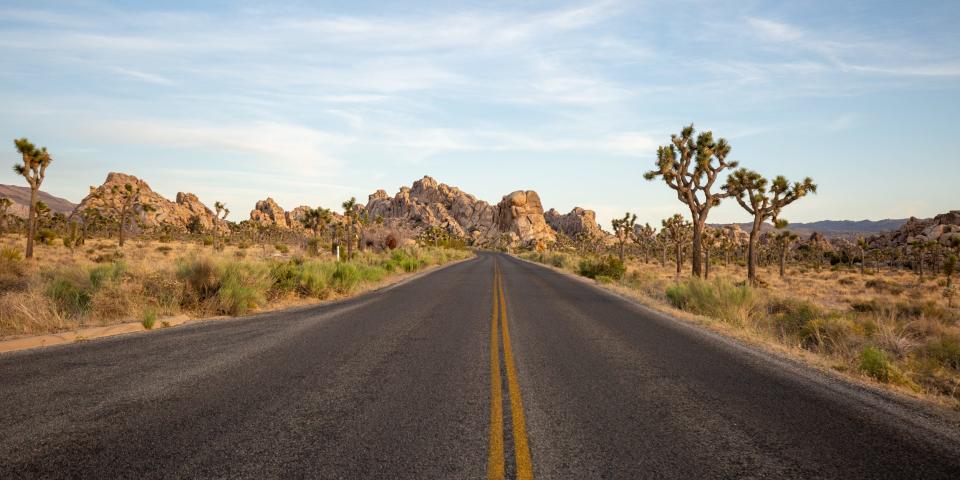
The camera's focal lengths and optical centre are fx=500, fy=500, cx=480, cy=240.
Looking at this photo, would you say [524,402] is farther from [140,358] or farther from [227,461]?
[140,358]

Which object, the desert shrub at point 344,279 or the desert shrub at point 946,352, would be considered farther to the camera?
the desert shrub at point 344,279

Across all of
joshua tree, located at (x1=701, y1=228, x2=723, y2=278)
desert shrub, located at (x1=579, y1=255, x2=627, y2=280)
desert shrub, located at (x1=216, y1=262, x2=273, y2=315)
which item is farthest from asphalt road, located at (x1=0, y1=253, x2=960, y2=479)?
joshua tree, located at (x1=701, y1=228, x2=723, y2=278)

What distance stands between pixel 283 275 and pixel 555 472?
48.4 ft

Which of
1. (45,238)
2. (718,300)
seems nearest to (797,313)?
(718,300)

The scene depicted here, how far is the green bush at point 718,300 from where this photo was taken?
1401 cm

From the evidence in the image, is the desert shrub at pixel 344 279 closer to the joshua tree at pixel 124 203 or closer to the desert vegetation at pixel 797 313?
the desert vegetation at pixel 797 313

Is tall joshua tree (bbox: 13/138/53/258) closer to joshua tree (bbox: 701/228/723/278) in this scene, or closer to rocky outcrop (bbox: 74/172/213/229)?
joshua tree (bbox: 701/228/723/278)

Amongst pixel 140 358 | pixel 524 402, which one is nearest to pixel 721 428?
pixel 524 402

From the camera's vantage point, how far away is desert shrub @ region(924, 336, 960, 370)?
361 inches

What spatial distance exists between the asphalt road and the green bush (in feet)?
18.6

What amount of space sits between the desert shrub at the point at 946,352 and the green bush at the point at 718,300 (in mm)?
3661

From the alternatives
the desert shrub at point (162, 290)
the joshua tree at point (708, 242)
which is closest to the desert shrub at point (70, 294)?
the desert shrub at point (162, 290)

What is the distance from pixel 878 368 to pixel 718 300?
782cm

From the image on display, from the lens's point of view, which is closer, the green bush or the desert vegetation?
the desert vegetation
